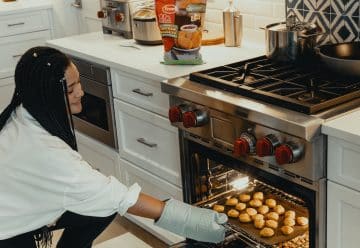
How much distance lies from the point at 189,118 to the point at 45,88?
0.56m

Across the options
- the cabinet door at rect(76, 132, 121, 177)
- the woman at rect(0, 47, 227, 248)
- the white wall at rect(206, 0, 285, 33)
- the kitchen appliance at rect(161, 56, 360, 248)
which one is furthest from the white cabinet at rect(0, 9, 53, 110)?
the woman at rect(0, 47, 227, 248)

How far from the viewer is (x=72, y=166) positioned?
1860 millimetres

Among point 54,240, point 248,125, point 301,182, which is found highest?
point 248,125

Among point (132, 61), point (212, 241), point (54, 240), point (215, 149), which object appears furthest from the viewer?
point (54, 240)

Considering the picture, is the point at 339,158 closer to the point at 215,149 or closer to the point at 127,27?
the point at 215,149

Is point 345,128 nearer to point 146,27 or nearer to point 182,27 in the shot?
point 182,27

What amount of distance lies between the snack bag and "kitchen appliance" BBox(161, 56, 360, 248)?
227 millimetres

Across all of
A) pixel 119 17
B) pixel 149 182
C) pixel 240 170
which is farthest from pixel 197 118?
pixel 119 17

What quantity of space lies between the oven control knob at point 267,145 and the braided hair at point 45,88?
0.62 m

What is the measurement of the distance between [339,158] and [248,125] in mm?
349

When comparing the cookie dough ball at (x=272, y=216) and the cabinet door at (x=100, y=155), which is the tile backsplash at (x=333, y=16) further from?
the cabinet door at (x=100, y=155)

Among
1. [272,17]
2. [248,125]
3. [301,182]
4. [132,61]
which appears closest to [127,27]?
[132,61]

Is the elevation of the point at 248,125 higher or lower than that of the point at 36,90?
lower

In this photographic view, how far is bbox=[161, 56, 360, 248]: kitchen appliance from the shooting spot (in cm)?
185
